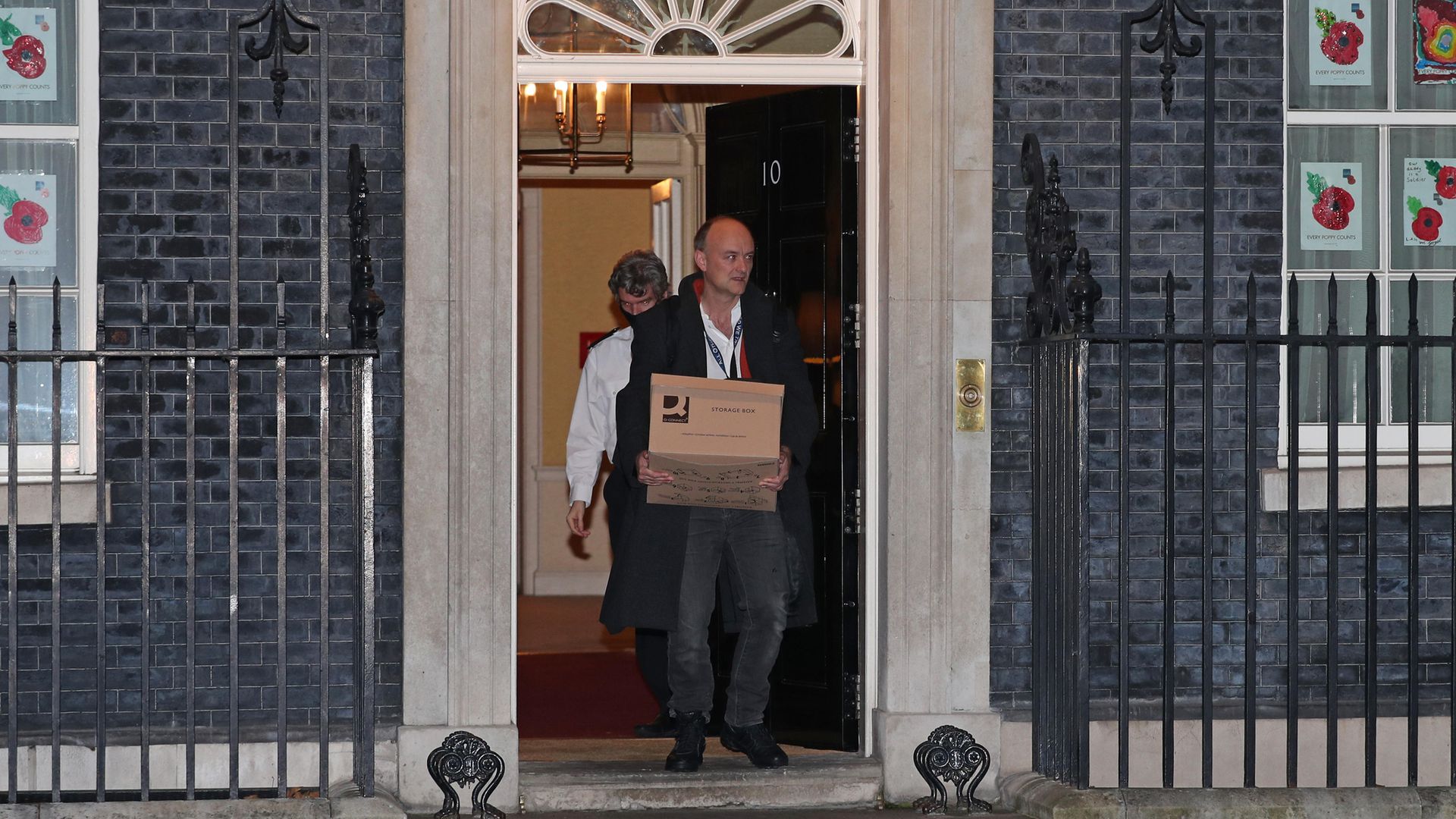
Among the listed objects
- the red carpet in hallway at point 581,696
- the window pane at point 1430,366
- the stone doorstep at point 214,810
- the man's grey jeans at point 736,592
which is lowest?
the red carpet in hallway at point 581,696

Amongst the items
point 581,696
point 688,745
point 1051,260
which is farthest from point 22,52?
point 581,696

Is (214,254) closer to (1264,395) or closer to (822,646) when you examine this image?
(822,646)

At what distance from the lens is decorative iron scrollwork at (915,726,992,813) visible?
591cm

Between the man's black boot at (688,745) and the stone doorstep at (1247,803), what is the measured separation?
1.22 meters

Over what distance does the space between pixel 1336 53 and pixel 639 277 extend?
2.86 metres

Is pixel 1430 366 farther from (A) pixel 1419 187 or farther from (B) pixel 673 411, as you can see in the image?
(B) pixel 673 411

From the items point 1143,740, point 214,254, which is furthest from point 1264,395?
point 214,254

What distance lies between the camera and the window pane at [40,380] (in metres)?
6.04

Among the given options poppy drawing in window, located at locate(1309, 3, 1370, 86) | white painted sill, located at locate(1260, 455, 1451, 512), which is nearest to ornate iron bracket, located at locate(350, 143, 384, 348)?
white painted sill, located at locate(1260, 455, 1451, 512)

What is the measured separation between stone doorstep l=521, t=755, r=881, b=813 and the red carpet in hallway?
1.09 metres

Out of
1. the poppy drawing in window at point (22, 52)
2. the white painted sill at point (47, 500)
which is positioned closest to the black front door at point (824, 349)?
the white painted sill at point (47, 500)

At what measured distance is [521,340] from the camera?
12.9 meters

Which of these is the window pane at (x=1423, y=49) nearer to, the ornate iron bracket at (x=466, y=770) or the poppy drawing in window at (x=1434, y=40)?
the poppy drawing in window at (x=1434, y=40)

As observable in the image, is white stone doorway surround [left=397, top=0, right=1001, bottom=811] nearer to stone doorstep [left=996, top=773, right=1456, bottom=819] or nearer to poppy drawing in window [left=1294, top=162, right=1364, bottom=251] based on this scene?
stone doorstep [left=996, top=773, right=1456, bottom=819]
